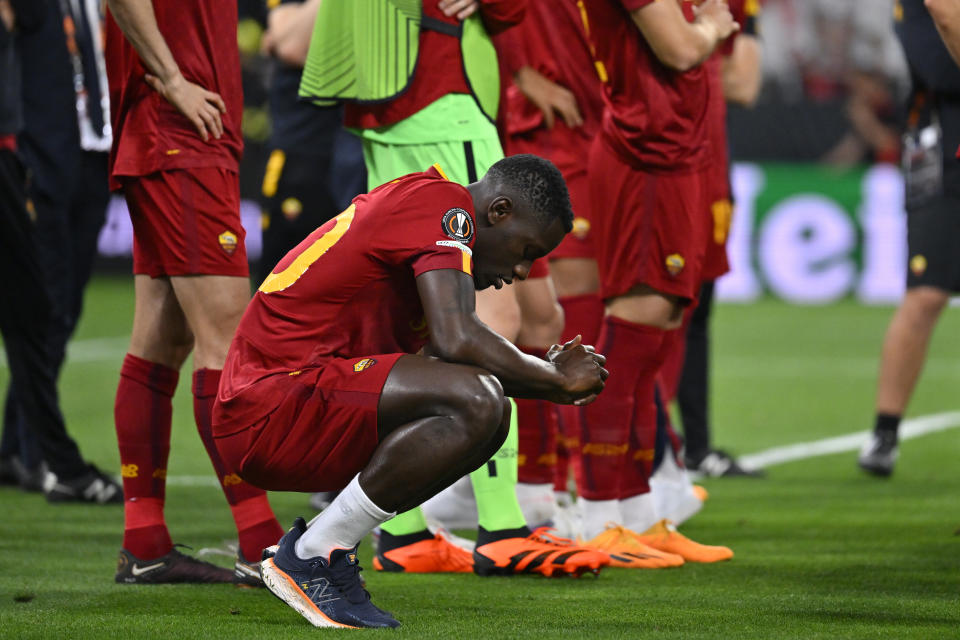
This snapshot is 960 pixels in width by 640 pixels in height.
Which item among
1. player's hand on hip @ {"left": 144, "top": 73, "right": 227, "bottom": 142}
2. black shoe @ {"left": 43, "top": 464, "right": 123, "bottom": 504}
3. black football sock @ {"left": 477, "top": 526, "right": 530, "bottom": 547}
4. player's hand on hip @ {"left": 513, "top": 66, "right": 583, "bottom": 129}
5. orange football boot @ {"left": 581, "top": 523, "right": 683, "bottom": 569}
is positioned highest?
player's hand on hip @ {"left": 144, "top": 73, "right": 227, "bottom": 142}

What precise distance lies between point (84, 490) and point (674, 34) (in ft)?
9.30

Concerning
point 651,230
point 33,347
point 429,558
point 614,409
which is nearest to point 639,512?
point 614,409

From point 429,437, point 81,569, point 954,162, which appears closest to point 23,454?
point 81,569

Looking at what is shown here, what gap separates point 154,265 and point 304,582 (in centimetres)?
108

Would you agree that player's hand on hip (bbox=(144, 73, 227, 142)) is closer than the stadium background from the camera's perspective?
No

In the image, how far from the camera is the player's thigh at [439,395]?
3.22 metres

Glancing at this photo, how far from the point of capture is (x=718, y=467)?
6387 mm

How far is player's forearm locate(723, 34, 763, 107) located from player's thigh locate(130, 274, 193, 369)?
10.0 feet

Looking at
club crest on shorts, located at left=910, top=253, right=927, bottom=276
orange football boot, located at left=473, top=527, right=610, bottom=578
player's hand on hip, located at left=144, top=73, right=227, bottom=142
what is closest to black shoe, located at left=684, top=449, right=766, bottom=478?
club crest on shorts, located at left=910, top=253, right=927, bottom=276

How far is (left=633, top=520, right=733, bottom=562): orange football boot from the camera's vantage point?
436 centimetres

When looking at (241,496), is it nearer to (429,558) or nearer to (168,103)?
(429,558)

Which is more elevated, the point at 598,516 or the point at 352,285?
the point at 352,285

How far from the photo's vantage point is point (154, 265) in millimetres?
3918

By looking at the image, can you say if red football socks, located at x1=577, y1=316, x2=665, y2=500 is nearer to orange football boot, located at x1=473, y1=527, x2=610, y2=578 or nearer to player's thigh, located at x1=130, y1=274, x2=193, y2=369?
orange football boot, located at x1=473, y1=527, x2=610, y2=578
